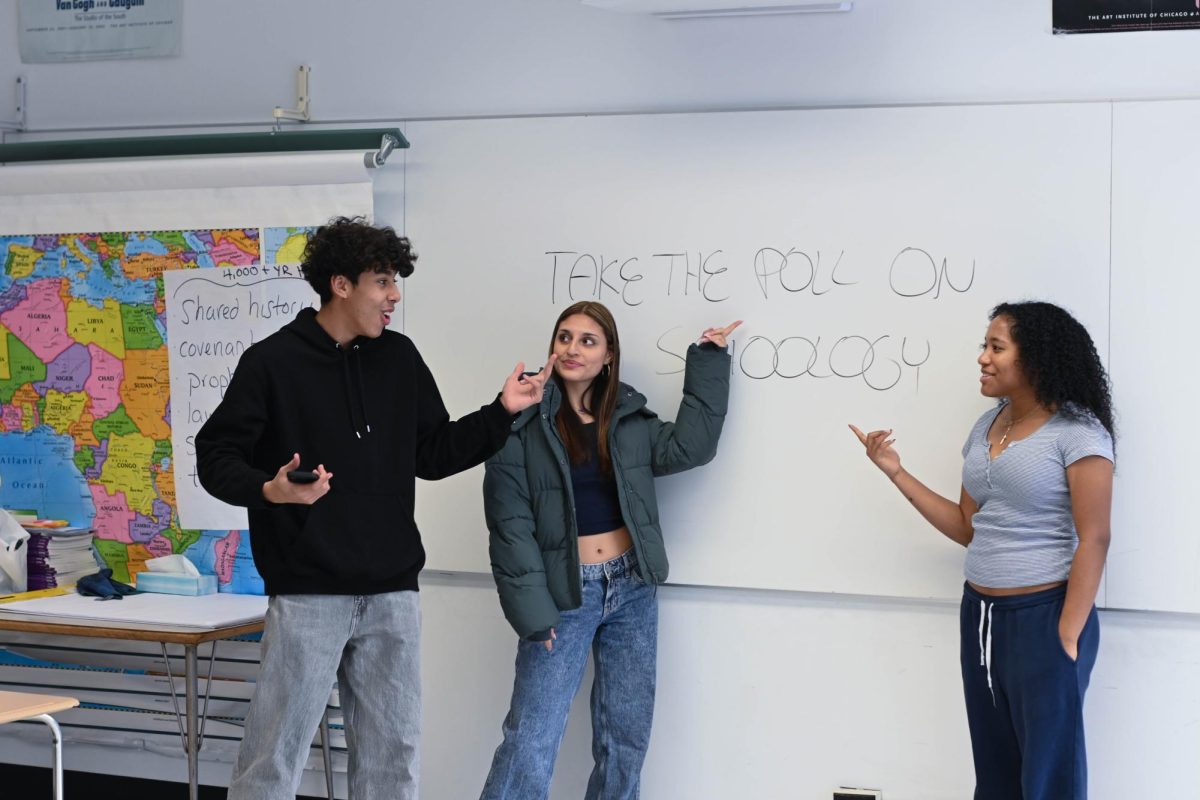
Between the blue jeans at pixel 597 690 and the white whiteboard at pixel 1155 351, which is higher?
the white whiteboard at pixel 1155 351

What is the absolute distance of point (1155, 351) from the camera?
2.97 m

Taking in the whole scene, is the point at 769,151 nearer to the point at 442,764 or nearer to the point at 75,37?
the point at 442,764

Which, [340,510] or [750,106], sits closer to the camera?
[340,510]

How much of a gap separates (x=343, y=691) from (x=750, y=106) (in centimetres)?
186

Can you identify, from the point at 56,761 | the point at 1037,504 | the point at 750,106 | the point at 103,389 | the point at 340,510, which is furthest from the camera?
the point at 103,389

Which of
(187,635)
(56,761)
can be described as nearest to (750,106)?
(187,635)

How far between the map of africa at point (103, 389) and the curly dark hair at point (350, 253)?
41.1 inches

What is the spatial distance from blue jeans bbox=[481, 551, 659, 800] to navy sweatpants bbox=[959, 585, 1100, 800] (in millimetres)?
823

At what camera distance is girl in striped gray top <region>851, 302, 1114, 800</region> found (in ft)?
8.33

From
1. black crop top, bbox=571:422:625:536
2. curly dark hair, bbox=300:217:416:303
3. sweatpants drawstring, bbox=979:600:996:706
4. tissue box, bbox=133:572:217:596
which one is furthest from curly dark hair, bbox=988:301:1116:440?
tissue box, bbox=133:572:217:596

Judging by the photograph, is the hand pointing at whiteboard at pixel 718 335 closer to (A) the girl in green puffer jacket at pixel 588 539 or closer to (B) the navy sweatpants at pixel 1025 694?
(A) the girl in green puffer jacket at pixel 588 539

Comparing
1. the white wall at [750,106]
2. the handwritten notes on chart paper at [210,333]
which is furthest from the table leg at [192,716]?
the white wall at [750,106]

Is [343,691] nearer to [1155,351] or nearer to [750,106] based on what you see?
[750,106]

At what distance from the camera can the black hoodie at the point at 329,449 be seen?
2.46 m
